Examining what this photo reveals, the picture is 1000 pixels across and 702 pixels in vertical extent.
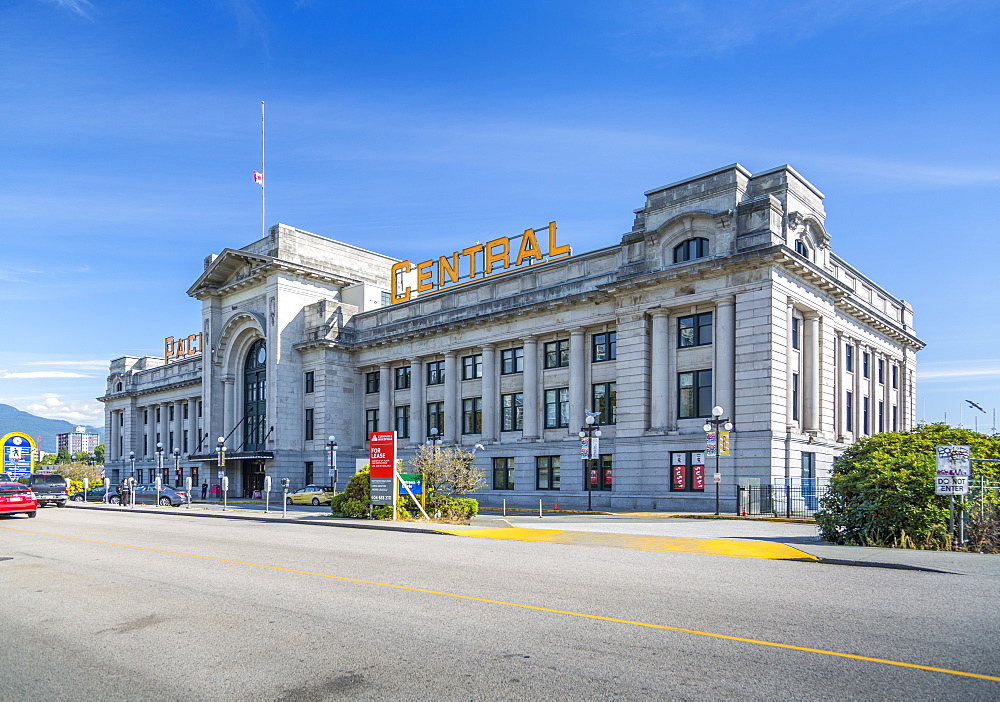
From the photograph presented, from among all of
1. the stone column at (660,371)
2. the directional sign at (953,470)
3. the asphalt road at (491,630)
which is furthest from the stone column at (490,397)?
the directional sign at (953,470)

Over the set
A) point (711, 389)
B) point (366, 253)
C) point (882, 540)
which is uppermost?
point (366, 253)

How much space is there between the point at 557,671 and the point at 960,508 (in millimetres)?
14134

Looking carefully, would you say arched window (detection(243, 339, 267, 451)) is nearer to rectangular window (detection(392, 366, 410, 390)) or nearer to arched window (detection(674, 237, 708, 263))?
rectangular window (detection(392, 366, 410, 390))

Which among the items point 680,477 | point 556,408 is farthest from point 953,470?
point 556,408

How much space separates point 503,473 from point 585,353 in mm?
9874

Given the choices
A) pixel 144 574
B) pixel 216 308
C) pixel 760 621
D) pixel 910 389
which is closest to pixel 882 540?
pixel 760 621

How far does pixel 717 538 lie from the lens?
2155 centimetres

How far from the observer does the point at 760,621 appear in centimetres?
944

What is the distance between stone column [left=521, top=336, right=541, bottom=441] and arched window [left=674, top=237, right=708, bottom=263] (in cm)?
1146

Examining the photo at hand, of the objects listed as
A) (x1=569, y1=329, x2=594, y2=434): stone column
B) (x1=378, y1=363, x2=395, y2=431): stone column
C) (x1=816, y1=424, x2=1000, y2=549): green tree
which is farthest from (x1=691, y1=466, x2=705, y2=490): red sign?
(x1=378, y1=363, x2=395, y2=431): stone column

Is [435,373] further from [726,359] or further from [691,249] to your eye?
[726,359]

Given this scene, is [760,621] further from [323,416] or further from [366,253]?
[366,253]

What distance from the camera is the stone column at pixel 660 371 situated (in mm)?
42062

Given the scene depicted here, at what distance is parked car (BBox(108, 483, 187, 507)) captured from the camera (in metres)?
53.7
